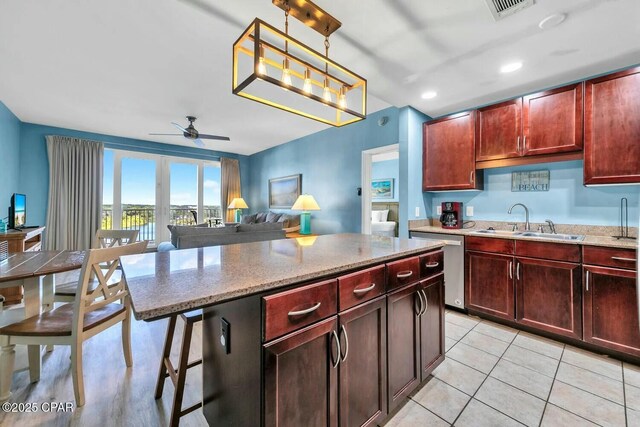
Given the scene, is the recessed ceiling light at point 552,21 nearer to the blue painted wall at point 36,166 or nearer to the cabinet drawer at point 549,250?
the cabinet drawer at point 549,250

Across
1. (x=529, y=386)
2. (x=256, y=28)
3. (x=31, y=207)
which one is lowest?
(x=529, y=386)

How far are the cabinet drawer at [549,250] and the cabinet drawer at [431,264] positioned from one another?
3.87 ft

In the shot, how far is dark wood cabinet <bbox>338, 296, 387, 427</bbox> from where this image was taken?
1123 millimetres

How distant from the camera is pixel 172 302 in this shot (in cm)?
70

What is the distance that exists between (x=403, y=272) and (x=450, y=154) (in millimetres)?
2239

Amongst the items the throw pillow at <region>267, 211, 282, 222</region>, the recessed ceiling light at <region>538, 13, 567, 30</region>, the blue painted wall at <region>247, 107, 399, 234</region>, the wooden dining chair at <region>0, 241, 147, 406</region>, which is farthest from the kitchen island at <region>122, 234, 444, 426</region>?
the throw pillow at <region>267, 211, 282, 222</region>

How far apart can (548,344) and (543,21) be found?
8.13 feet

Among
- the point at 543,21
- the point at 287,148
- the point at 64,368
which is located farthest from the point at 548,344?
the point at 287,148

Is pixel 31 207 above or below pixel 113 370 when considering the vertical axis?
above

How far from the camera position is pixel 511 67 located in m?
2.29

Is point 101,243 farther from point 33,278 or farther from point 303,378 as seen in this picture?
point 303,378

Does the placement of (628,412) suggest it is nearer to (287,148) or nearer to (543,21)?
(543,21)

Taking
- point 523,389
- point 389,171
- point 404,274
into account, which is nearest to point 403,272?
point 404,274

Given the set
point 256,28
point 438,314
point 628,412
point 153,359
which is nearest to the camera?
point 256,28
